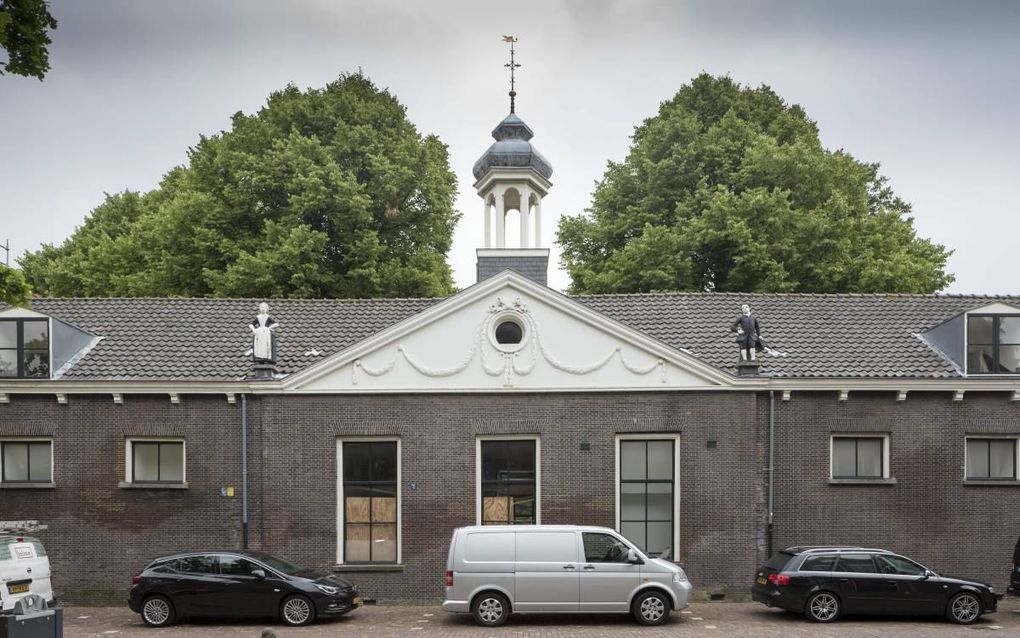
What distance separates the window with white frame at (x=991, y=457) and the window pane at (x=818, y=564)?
17.8ft

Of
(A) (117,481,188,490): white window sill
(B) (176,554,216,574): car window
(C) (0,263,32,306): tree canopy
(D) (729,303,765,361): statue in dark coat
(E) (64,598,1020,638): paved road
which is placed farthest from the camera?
(A) (117,481,188,490): white window sill

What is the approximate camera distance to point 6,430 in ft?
67.1

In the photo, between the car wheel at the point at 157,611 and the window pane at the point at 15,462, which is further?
the window pane at the point at 15,462

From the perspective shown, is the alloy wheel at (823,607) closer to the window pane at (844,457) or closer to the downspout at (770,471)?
the downspout at (770,471)

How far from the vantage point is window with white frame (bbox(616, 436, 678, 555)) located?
20.5m

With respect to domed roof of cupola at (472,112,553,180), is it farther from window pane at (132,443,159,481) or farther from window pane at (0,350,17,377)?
window pane at (0,350,17,377)

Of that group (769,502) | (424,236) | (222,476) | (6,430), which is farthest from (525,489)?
(424,236)

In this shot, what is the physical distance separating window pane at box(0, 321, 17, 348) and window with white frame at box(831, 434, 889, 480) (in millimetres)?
17886

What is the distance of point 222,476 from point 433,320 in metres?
5.59

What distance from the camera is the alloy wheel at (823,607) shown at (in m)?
17.4

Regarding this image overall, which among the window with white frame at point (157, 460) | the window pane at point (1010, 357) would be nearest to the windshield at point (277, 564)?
the window with white frame at point (157, 460)

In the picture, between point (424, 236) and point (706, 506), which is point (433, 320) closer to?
point (706, 506)

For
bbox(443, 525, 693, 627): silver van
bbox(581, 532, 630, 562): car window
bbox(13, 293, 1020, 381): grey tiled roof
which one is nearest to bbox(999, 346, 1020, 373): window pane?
bbox(13, 293, 1020, 381): grey tiled roof

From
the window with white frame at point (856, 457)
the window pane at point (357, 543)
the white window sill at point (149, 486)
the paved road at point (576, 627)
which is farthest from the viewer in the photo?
the window with white frame at point (856, 457)
